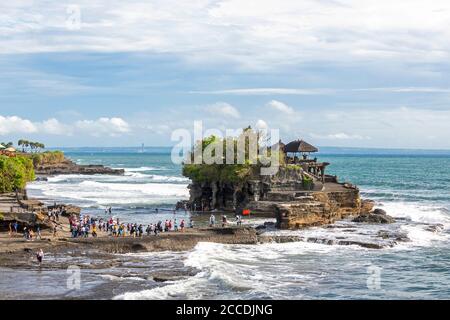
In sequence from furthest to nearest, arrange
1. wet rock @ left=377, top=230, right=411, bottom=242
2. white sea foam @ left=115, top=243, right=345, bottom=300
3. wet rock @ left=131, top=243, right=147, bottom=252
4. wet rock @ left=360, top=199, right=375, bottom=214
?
wet rock @ left=360, top=199, right=375, bottom=214 → wet rock @ left=377, top=230, right=411, bottom=242 → wet rock @ left=131, top=243, right=147, bottom=252 → white sea foam @ left=115, top=243, right=345, bottom=300

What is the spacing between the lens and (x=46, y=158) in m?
168

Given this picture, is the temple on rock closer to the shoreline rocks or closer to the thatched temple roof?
the thatched temple roof

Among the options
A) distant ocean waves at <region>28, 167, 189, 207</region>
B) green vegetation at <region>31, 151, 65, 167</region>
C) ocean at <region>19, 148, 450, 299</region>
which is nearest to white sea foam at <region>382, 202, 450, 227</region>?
ocean at <region>19, 148, 450, 299</region>

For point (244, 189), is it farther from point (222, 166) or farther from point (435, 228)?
point (435, 228)

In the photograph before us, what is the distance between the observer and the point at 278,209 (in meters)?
52.2

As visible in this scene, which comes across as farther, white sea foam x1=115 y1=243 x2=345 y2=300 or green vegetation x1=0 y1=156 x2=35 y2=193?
green vegetation x1=0 y1=156 x2=35 y2=193

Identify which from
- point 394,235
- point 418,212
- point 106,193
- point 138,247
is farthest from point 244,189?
point 106,193

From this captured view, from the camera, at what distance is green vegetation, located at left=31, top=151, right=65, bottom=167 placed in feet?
510

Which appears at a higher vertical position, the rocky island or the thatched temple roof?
the thatched temple roof

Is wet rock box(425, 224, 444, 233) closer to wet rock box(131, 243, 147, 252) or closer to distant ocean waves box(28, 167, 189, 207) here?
wet rock box(131, 243, 147, 252)

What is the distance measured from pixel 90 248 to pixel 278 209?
55.6 feet

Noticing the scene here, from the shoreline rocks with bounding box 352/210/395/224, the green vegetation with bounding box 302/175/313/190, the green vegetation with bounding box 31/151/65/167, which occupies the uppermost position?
the green vegetation with bounding box 31/151/65/167

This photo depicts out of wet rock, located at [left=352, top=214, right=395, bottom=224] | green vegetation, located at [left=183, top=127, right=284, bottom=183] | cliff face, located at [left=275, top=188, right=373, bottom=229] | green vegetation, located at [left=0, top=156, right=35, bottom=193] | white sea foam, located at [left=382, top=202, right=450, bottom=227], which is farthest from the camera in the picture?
green vegetation, located at [left=183, top=127, right=284, bottom=183]

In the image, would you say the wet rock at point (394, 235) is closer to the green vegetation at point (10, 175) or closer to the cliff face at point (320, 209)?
the cliff face at point (320, 209)
